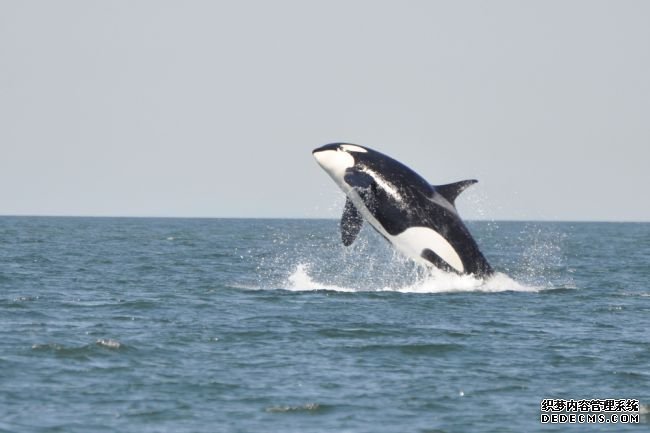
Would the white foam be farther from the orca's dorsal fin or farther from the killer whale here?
the orca's dorsal fin

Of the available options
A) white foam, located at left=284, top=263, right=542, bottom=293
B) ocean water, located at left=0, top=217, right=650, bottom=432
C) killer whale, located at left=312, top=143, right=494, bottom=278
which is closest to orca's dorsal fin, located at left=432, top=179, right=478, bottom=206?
killer whale, located at left=312, top=143, right=494, bottom=278

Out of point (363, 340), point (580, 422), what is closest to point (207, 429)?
point (580, 422)

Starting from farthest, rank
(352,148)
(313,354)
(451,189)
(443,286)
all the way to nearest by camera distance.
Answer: (443,286) → (451,189) → (352,148) → (313,354)

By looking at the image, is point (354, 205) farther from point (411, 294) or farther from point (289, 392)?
point (289, 392)

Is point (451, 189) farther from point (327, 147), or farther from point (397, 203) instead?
point (327, 147)

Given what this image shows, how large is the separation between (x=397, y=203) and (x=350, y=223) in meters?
1.20

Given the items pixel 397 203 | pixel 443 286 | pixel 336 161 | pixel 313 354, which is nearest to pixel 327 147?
pixel 336 161

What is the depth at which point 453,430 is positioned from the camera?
1619cm

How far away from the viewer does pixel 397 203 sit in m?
27.1

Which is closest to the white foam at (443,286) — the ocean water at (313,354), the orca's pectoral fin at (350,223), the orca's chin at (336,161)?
the ocean water at (313,354)

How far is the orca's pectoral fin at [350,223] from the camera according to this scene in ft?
90.0

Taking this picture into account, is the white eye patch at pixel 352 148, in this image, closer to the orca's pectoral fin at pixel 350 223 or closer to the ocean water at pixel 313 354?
the orca's pectoral fin at pixel 350 223

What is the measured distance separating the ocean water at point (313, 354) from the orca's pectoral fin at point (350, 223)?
63.8 inches

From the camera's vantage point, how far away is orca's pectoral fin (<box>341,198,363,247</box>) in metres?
27.4
